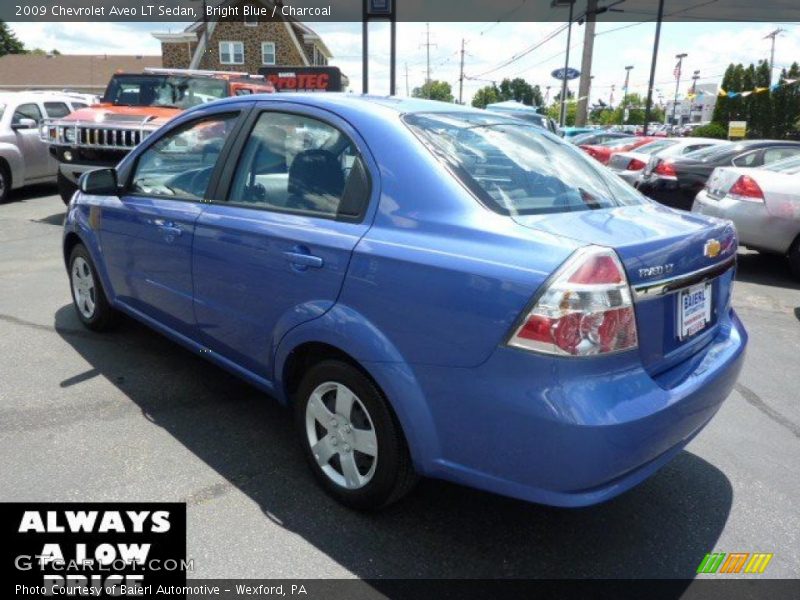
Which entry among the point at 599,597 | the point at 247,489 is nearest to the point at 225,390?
the point at 247,489

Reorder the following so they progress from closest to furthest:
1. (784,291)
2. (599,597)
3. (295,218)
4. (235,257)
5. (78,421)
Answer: (599,597) → (295,218) → (235,257) → (78,421) → (784,291)

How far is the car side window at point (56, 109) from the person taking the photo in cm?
1223

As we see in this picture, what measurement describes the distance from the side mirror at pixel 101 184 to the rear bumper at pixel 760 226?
20.3 ft

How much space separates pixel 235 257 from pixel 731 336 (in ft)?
7.47

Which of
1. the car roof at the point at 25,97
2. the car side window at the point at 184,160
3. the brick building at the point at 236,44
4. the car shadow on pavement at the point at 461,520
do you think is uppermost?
the brick building at the point at 236,44

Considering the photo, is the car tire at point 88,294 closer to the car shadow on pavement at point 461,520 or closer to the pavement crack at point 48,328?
the pavement crack at point 48,328

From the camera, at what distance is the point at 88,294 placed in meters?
4.66

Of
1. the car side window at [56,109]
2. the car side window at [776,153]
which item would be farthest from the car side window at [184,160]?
the car side window at [56,109]

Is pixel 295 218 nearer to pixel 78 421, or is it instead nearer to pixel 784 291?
pixel 78 421

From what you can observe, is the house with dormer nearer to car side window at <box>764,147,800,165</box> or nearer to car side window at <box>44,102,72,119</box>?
car side window at <box>44,102,72,119</box>

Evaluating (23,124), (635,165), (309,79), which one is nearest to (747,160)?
(635,165)

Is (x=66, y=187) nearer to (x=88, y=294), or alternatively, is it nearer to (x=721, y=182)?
(x=88, y=294)

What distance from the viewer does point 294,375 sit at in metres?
2.93

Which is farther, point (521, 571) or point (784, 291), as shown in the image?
point (784, 291)
